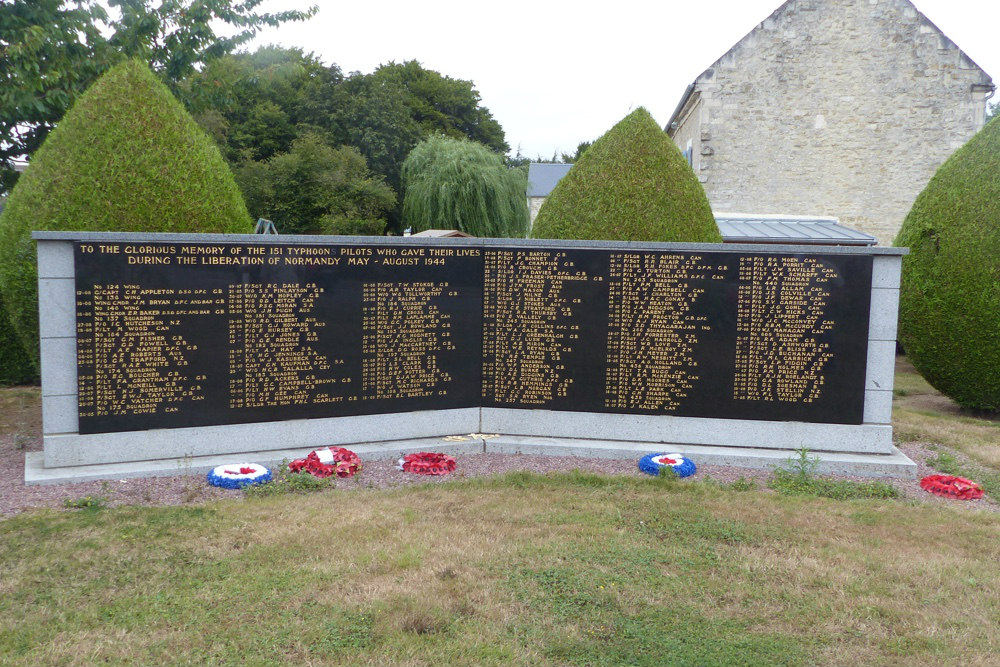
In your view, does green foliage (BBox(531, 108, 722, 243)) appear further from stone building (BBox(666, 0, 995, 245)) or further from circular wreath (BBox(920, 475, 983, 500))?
stone building (BBox(666, 0, 995, 245))

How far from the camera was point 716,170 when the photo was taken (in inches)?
890

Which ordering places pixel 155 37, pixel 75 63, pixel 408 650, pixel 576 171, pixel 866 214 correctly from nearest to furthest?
pixel 408 650, pixel 576 171, pixel 75 63, pixel 155 37, pixel 866 214

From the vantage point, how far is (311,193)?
39562mm

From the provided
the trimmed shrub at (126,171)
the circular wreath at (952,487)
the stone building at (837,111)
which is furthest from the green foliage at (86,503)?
the stone building at (837,111)

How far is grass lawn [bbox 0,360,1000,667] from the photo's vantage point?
4613 mm

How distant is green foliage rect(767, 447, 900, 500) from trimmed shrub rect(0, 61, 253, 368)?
22.9ft

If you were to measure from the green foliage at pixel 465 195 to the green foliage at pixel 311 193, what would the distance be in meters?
4.00

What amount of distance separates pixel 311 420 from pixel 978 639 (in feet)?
21.5

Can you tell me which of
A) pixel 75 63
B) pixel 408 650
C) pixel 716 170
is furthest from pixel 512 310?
pixel 716 170

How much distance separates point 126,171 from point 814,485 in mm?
8286

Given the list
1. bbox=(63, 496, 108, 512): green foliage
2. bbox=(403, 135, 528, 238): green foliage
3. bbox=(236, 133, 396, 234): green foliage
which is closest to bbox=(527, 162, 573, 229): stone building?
bbox=(236, 133, 396, 234): green foliage

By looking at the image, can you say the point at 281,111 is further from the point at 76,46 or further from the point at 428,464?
the point at 428,464

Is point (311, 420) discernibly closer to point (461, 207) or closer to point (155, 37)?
point (155, 37)

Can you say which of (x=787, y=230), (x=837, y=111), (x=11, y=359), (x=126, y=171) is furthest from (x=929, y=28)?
(x=11, y=359)
